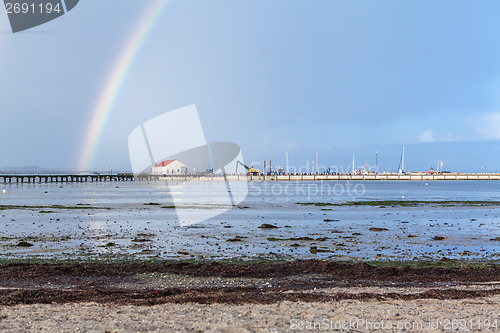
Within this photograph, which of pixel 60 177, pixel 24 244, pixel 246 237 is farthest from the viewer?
pixel 60 177

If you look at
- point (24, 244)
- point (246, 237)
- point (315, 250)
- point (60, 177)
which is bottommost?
point (60, 177)

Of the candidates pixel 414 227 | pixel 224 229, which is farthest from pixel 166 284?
pixel 414 227

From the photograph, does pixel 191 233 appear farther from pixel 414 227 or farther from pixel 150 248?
pixel 414 227

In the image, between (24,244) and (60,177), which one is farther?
(60,177)

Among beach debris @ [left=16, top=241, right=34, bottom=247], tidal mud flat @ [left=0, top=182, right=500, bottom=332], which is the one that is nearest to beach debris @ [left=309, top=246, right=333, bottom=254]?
tidal mud flat @ [left=0, top=182, right=500, bottom=332]

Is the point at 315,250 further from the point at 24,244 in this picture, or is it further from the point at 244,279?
the point at 24,244

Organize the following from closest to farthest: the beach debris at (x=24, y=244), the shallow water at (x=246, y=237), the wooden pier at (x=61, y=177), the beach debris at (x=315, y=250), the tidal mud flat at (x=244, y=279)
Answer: the tidal mud flat at (x=244, y=279) → the shallow water at (x=246, y=237) → the beach debris at (x=315, y=250) → the beach debris at (x=24, y=244) → the wooden pier at (x=61, y=177)

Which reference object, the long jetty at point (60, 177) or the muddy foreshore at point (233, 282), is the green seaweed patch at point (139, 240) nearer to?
the muddy foreshore at point (233, 282)

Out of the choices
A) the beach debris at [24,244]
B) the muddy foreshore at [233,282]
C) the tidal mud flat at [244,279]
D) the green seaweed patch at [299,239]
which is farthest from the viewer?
the green seaweed patch at [299,239]

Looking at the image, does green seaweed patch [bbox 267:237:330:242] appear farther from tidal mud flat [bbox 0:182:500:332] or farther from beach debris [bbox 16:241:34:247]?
beach debris [bbox 16:241:34:247]

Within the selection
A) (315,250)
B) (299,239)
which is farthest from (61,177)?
(315,250)

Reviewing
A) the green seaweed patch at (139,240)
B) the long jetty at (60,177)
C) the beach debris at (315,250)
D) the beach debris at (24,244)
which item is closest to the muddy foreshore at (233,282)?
the beach debris at (315,250)

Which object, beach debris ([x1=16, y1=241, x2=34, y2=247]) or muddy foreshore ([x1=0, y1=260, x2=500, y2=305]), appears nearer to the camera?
muddy foreshore ([x1=0, y1=260, x2=500, y2=305])

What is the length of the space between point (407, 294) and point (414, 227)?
1988 centimetres
